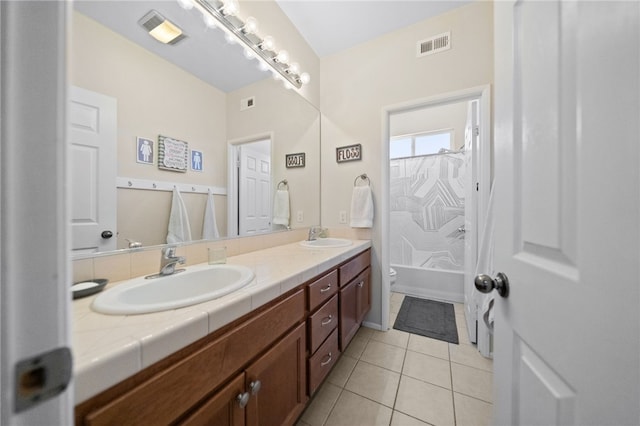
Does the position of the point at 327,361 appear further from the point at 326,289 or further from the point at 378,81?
the point at 378,81

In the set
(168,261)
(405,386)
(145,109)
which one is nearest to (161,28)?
(145,109)

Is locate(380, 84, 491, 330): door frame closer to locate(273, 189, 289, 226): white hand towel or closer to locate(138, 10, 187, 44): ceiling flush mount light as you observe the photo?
locate(273, 189, 289, 226): white hand towel

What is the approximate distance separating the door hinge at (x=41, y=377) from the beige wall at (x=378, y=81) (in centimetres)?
187

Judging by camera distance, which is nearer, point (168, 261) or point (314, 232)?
point (168, 261)

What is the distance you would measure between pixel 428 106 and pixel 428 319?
188 cm

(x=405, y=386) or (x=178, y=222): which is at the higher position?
(x=178, y=222)

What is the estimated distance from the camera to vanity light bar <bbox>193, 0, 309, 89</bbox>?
118 centimetres

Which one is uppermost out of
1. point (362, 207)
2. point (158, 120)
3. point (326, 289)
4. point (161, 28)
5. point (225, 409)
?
point (161, 28)

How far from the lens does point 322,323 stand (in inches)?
45.8

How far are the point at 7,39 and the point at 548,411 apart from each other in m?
1.00

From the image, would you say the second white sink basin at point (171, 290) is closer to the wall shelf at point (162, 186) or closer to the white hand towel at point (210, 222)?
the white hand towel at point (210, 222)

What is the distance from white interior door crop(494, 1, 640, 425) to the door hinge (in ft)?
2.30

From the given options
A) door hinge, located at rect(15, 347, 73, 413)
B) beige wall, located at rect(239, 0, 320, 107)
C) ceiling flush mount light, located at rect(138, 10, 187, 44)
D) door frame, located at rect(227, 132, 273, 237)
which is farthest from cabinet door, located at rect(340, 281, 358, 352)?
beige wall, located at rect(239, 0, 320, 107)

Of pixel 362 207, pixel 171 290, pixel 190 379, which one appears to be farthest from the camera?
pixel 362 207
